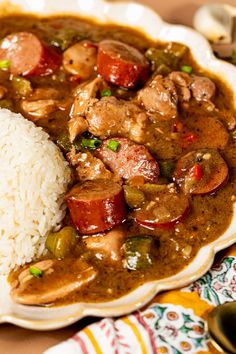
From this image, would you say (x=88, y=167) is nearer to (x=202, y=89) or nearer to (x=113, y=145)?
(x=113, y=145)

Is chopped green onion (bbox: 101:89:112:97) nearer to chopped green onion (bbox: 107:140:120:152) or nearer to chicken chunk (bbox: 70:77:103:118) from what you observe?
chicken chunk (bbox: 70:77:103:118)

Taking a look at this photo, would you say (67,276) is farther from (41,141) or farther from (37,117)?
(37,117)

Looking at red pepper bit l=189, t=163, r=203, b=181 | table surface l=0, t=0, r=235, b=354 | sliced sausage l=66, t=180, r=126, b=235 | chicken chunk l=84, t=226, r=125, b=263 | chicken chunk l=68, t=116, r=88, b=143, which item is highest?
red pepper bit l=189, t=163, r=203, b=181

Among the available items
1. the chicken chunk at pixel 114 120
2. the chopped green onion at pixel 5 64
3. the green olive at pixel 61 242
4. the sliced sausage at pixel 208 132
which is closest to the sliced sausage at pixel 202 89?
the sliced sausage at pixel 208 132

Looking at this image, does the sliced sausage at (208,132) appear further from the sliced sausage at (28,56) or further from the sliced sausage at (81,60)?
the sliced sausage at (28,56)

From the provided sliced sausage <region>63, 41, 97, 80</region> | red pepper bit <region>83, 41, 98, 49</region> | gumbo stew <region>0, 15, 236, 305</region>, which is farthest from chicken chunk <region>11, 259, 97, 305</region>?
red pepper bit <region>83, 41, 98, 49</region>
